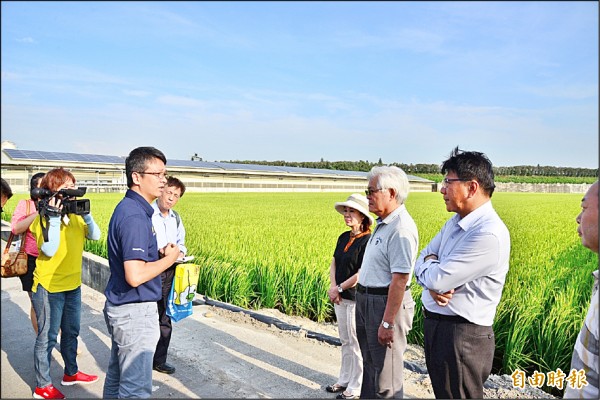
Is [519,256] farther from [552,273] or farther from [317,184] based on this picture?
[317,184]

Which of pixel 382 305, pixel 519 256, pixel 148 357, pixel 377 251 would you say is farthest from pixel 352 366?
pixel 519 256

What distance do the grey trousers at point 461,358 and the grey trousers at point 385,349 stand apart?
13.0 inches

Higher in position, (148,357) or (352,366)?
(148,357)

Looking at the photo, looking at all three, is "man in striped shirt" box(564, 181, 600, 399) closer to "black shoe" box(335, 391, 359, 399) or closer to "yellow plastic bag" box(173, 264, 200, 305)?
"black shoe" box(335, 391, 359, 399)

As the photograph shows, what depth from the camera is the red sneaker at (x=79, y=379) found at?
→ 3.56 metres

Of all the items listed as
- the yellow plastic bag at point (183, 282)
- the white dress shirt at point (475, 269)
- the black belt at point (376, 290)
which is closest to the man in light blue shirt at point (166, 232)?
the yellow plastic bag at point (183, 282)

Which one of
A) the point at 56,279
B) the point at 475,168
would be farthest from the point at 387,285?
the point at 56,279

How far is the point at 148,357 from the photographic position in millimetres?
2631

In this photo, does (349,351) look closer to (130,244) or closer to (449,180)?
(449,180)

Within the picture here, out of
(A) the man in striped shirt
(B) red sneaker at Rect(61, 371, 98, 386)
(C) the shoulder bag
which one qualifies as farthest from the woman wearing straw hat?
(C) the shoulder bag

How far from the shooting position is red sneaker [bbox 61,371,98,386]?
140 inches

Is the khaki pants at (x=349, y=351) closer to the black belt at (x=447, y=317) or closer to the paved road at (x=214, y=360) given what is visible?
the paved road at (x=214, y=360)

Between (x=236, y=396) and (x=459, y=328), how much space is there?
1747 millimetres

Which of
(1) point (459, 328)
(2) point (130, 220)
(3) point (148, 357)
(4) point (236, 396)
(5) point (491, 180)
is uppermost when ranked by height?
(5) point (491, 180)
